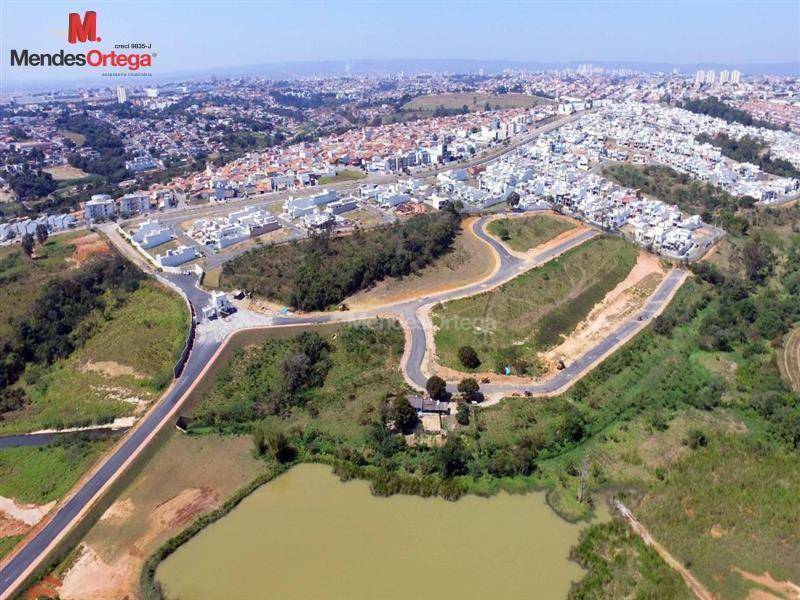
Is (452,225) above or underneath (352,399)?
above

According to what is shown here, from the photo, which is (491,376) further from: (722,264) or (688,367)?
(722,264)

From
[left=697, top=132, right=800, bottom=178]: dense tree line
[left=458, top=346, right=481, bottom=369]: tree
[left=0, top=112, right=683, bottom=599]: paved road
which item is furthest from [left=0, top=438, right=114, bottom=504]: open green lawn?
[left=697, top=132, right=800, bottom=178]: dense tree line

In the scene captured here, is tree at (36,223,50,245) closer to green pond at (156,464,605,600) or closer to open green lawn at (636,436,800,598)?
green pond at (156,464,605,600)

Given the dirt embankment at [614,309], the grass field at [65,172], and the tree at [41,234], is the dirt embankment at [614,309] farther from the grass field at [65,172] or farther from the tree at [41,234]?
the grass field at [65,172]

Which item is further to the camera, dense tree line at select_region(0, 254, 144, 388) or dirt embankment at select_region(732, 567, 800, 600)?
dense tree line at select_region(0, 254, 144, 388)

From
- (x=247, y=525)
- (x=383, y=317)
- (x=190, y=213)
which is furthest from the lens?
(x=190, y=213)

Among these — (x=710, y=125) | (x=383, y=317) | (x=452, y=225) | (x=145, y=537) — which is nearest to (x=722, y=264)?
(x=452, y=225)

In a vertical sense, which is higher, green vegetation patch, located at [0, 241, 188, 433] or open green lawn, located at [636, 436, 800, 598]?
green vegetation patch, located at [0, 241, 188, 433]

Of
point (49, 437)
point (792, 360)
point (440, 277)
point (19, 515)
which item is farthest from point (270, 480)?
point (792, 360)

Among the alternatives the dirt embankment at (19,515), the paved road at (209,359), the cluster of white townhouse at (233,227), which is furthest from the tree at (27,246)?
the dirt embankment at (19,515)
